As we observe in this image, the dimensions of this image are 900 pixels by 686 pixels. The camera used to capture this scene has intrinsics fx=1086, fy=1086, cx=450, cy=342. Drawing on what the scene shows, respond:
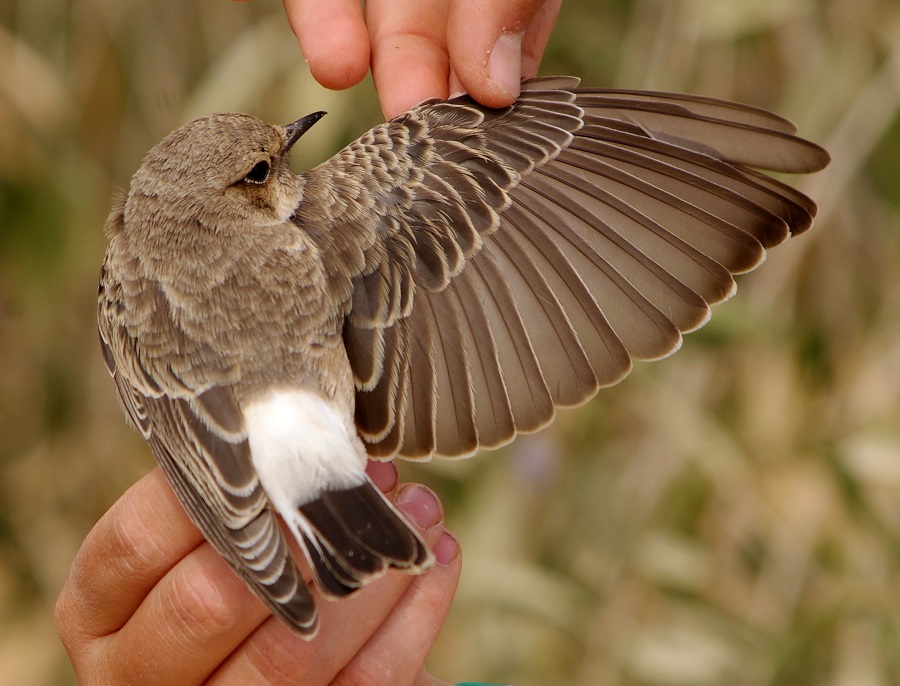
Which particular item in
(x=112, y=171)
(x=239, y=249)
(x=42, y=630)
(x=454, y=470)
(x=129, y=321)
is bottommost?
(x=42, y=630)

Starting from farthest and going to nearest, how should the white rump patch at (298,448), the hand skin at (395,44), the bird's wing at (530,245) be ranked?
the hand skin at (395,44) < the bird's wing at (530,245) < the white rump patch at (298,448)

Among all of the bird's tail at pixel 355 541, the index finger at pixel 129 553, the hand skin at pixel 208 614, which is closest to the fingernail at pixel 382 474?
the hand skin at pixel 208 614

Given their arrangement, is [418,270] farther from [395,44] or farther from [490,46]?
[395,44]

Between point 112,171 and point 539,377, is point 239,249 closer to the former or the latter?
point 539,377

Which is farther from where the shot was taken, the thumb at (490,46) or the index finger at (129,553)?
the thumb at (490,46)

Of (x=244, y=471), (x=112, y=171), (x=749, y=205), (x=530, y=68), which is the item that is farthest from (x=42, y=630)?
(x=749, y=205)

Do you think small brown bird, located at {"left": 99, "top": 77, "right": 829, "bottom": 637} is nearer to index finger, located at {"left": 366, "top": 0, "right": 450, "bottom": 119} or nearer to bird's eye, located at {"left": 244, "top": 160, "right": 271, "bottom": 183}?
bird's eye, located at {"left": 244, "top": 160, "right": 271, "bottom": 183}

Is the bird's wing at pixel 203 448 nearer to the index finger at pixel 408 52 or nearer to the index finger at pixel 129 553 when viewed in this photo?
the index finger at pixel 129 553

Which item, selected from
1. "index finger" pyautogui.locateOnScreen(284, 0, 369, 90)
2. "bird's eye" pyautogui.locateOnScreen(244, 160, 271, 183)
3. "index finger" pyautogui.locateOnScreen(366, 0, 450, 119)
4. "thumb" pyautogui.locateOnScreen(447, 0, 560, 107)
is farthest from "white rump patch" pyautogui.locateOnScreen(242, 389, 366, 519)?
"index finger" pyautogui.locateOnScreen(284, 0, 369, 90)
